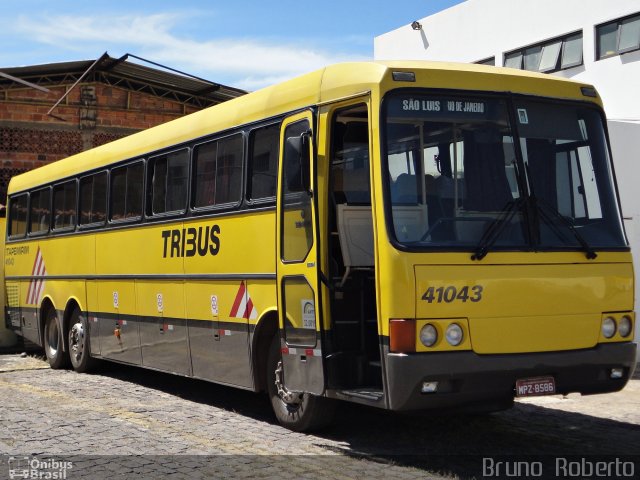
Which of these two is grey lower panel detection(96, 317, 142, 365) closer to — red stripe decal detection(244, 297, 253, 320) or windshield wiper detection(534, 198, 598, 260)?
red stripe decal detection(244, 297, 253, 320)

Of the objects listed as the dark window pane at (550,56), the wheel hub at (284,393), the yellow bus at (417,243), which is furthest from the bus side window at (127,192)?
the dark window pane at (550,56)

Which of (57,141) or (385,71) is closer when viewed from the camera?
(385,71)

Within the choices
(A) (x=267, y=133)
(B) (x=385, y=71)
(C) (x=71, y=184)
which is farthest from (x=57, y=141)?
(B) (x=385, y=71)

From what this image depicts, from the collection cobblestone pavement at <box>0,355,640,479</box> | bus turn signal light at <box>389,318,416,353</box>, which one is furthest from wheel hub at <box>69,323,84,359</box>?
bus turn signal light at <box>389,318,416,353</box>

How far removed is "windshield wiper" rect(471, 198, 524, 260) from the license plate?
3.34ft

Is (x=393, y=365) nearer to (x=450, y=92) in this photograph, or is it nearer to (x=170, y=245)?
(x=450, y=92)

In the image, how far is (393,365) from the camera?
24.0ft

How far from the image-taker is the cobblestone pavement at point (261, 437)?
301 inches

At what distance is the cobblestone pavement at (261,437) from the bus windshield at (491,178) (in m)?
1.78

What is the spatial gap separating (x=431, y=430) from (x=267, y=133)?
3188 millimetres

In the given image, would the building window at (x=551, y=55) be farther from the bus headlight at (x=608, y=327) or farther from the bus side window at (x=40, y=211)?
the bus headlight at (x=608, y=327)

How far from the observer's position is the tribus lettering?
33.8 feet

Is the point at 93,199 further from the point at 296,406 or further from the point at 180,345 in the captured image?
the point at 296,406

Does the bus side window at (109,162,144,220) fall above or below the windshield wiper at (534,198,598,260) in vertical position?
above
